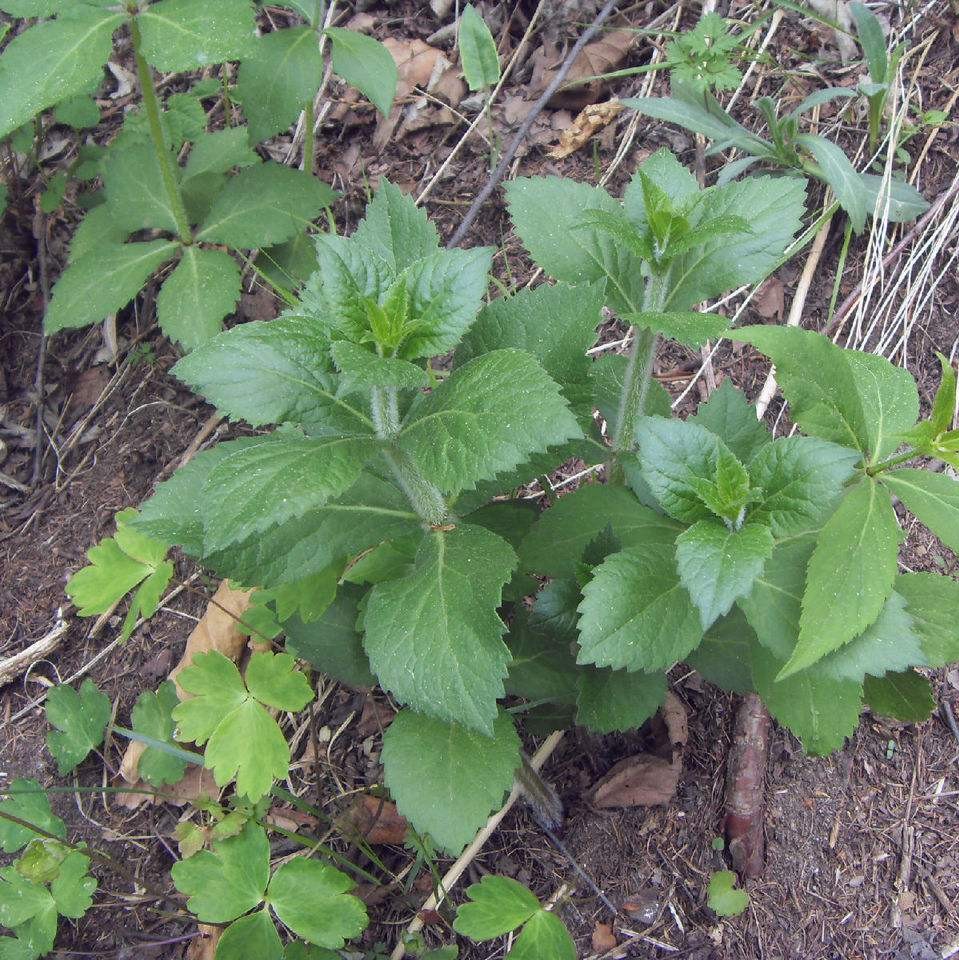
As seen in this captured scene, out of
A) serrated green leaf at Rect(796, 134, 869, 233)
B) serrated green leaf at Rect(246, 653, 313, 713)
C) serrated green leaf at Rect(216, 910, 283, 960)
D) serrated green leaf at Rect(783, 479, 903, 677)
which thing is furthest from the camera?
serrated green leaf at Rect(796, 134, 869, 233)

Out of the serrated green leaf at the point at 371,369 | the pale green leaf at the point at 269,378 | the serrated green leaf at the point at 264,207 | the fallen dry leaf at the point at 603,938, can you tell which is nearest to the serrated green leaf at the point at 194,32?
the serrated green leaf at the point at 264,207

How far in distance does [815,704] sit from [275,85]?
248cm

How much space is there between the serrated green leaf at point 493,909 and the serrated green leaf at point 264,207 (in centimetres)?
210

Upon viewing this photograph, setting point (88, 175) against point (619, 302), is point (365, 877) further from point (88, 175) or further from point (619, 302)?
point (88, 175)

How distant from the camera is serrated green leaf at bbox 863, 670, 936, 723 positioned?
1.91 meters

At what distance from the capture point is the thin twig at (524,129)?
123 inches

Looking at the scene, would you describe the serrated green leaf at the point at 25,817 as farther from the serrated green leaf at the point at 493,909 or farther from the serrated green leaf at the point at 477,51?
the serrated green leaf at the point at 477,51

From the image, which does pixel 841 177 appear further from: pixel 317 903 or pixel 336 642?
pixel 317 903

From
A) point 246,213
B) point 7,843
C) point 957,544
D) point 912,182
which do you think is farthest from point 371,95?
point 7,843

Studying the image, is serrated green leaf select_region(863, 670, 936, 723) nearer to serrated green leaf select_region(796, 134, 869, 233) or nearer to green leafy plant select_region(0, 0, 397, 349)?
serrated green leaf select_region(796, 134, 869, 233)

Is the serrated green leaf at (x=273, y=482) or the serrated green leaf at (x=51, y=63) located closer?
the serrated green leaf at (x=273, y=482)

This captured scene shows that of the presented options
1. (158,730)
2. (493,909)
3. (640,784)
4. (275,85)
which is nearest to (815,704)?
(640,784)

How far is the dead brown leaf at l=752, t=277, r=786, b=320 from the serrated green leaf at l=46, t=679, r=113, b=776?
2433 mm

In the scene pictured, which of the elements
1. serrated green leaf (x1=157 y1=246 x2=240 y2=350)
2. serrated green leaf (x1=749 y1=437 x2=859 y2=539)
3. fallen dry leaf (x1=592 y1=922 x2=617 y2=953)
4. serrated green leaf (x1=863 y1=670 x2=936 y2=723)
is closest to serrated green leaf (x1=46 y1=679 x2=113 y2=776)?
serrated green leaf (x1=157 y1=246 x2=240 y2=350)
